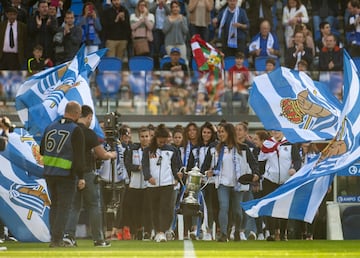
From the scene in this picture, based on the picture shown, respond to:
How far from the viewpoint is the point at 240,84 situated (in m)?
29.0

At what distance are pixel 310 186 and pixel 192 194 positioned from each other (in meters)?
3.64

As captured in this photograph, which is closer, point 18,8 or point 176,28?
point 176,28

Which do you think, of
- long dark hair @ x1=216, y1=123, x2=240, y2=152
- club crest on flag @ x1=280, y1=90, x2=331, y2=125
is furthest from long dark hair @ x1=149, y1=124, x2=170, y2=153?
club crest on flag @ x1=280, y1=90, x2=331, y2=125

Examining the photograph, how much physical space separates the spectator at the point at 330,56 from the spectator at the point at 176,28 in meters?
2.90

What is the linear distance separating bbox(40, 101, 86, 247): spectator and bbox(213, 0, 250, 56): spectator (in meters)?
12.5

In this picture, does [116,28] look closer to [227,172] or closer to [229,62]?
[229,62]

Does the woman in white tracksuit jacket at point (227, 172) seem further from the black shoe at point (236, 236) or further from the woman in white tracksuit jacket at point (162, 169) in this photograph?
the woman in white tracksuit jacket at point (162, 169)

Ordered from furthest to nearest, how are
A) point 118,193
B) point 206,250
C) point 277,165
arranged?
point 118,193
point 277,165
point 206,250

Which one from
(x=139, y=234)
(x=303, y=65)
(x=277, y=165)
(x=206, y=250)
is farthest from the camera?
(x=303, y=65)

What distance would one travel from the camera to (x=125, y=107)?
1142 inches

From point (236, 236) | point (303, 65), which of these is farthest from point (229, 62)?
point (236, 236)

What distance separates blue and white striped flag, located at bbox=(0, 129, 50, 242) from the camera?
20.4m

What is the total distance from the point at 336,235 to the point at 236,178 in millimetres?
2823

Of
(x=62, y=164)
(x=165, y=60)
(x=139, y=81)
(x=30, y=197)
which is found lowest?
(x=30, y=197)
